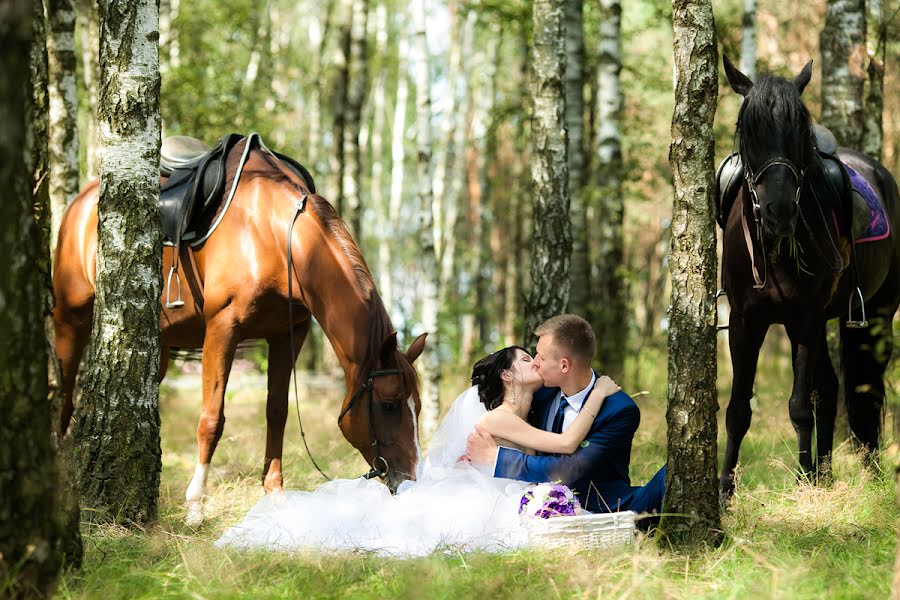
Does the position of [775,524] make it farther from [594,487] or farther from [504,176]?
[504,176]

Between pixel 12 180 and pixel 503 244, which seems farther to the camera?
pixel 503 244

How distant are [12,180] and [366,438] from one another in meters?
2.98

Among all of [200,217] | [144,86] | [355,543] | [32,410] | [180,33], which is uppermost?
[180,33]

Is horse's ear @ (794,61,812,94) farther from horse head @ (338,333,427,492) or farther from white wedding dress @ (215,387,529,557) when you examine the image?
white wedding dress @ (215,387,529,557)

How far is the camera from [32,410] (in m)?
3.30

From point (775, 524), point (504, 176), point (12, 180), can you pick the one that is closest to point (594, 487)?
point (775, 524)

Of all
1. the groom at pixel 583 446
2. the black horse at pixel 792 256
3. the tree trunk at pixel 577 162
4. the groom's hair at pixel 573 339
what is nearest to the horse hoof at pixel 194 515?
the groom at pixel 583 446

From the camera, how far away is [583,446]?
5.10m

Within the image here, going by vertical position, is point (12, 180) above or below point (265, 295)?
above

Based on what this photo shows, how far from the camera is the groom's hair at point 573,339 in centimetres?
515

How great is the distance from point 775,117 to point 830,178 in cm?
→ 104

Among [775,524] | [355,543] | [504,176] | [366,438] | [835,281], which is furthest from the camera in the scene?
[504,176]

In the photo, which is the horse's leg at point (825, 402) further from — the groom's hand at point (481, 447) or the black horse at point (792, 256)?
the groom's hand at point (481, 447)

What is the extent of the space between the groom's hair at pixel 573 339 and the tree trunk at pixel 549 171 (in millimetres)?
2419
